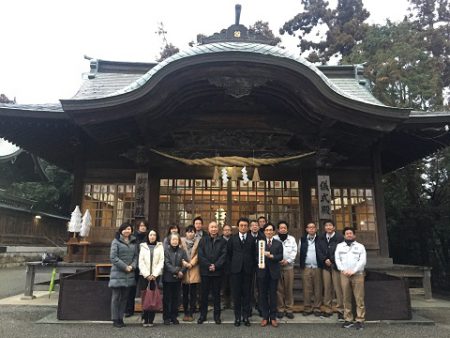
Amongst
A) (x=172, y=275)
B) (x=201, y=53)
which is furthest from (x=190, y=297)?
(x=201, y=53)

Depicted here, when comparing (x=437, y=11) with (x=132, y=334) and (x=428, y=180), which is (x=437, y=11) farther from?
(x=132, y=334)

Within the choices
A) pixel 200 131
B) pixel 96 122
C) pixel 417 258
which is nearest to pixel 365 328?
pixel 200 131

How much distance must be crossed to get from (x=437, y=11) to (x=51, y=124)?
69.3 feet

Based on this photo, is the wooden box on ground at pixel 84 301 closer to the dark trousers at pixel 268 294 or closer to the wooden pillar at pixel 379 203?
the dark trousers at pixel 268 294

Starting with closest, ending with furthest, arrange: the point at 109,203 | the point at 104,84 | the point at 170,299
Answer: the point at 170,299
the point at 109,203
the point at 104,84

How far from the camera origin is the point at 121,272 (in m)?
5.77

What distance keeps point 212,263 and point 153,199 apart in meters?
4.00

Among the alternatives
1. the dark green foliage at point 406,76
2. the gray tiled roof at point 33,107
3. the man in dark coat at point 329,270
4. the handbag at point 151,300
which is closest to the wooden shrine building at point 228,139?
the gray tiled roof at point 33,107

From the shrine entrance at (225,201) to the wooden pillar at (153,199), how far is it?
0.11 metres

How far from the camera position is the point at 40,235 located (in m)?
→ 25.0

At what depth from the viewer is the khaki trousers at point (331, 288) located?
247 inches

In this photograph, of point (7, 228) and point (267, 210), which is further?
point (7, 228)

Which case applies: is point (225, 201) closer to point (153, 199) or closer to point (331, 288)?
point (153, 199)

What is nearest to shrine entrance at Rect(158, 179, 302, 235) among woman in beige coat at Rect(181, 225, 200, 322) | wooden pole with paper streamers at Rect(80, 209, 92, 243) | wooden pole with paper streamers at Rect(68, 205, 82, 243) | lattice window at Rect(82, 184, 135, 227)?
lattice window at Rect(82, 184, 135, 227)
